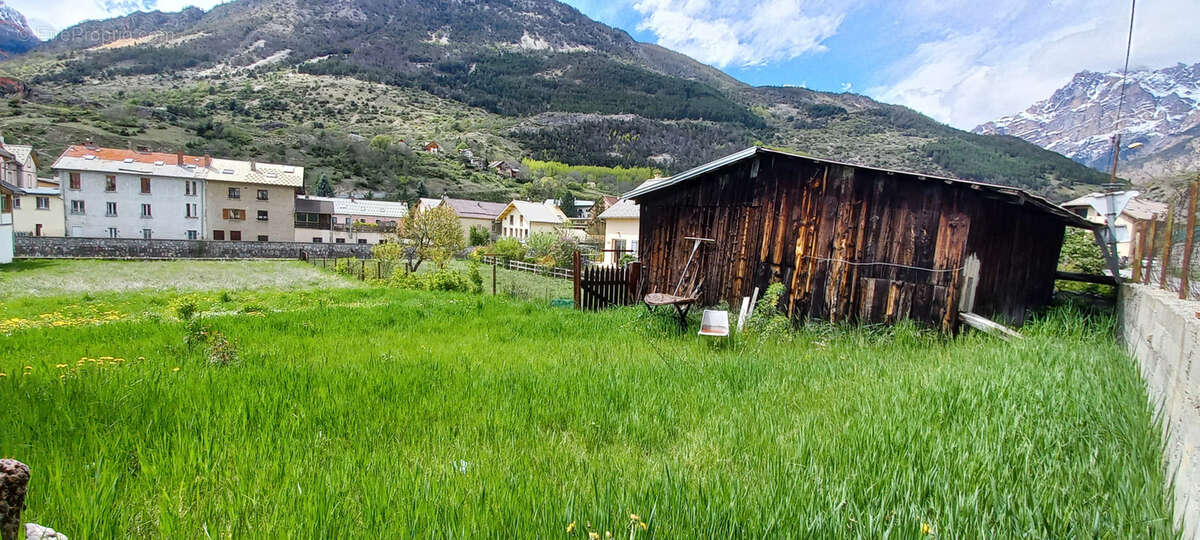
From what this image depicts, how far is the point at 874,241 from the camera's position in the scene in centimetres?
878

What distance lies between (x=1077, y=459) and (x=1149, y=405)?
1386 mm

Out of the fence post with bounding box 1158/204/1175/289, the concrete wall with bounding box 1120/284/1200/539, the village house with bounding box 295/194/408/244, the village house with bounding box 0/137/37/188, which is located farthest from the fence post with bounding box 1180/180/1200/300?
the village house with bounding box 0/137/37/188

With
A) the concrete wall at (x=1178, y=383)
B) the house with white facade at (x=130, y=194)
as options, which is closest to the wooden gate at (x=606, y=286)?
the concrete wall at (x=1178, y=383)

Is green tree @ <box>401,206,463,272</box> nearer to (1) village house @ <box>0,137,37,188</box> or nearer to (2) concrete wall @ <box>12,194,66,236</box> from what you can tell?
(1) village house @ <box>0,137,37,188</box>

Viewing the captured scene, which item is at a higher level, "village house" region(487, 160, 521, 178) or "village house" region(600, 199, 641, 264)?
"village house" region(487, 160, 521, 178)

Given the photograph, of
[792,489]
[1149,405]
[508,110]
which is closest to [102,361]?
[792,489]

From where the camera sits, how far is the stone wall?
32781 mm

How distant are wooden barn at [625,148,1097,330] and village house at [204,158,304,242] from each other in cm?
5186

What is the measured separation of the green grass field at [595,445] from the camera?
7.24ft

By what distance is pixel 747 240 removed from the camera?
9992 millimetres

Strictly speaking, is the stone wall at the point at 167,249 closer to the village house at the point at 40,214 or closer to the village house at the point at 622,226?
the village house at the point at 40,214

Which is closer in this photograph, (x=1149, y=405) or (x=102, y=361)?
(x=1149, y=405)

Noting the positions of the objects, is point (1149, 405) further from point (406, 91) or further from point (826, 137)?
point (406, 91)

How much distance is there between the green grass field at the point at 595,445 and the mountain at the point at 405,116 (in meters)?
84.1
